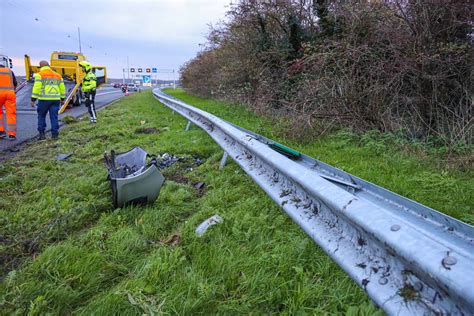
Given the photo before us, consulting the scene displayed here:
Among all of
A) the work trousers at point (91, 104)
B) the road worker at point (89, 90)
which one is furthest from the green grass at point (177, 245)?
the road worker at point (89, 90)

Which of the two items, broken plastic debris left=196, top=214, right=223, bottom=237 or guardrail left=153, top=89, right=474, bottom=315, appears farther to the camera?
→ broken plastic debris left=196, top=214, right=223, bottom=237

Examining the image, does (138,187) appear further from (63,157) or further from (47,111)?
(47,111)

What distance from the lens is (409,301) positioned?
3.51 ft

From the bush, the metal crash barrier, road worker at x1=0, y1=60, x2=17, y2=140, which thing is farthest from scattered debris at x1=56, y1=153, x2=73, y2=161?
the bush

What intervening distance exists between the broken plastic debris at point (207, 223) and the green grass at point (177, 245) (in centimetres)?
5

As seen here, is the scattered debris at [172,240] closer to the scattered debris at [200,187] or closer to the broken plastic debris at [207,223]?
the broken plastic debris at [207,223]

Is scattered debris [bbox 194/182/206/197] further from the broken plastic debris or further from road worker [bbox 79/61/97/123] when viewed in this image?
road worker [bbox 79/61/97/123]

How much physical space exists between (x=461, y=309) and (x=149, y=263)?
1683 mm

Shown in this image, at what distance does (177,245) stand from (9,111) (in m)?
6.98

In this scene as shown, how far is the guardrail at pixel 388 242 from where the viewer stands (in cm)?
93

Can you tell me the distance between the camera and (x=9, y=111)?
7301 mm

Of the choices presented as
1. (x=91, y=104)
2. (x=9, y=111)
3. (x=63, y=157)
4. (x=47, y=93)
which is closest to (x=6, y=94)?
(x=9, y=111)

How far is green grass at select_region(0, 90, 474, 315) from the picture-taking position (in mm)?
1757

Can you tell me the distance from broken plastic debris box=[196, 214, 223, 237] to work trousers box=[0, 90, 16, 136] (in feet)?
21.3
